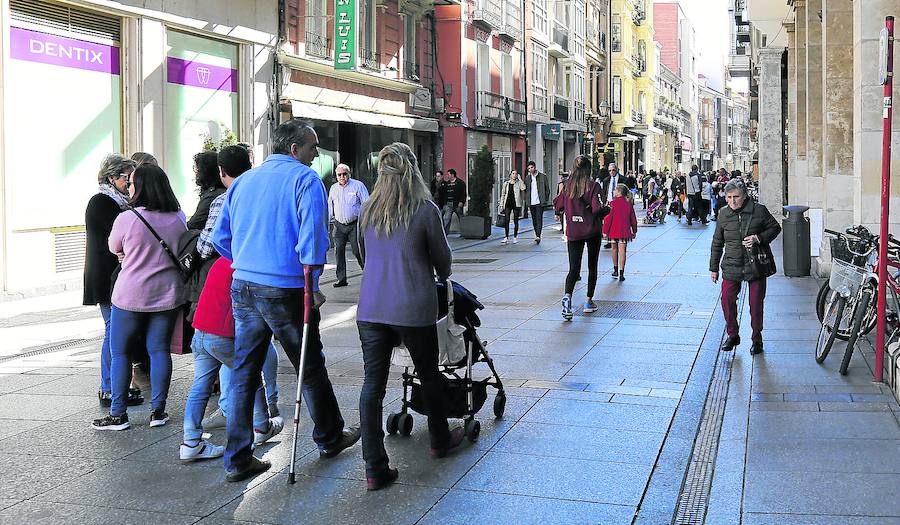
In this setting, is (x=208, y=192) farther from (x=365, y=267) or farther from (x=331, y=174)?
(x=331, y=174)

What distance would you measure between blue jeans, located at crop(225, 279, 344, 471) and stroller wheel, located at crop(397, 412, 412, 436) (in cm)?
95

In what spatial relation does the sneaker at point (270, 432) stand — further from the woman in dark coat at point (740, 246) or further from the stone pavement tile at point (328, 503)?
the woman in dark coat at point (740, 246)

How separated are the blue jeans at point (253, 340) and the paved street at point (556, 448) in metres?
0.26

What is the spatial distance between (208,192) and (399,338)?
1946 mm

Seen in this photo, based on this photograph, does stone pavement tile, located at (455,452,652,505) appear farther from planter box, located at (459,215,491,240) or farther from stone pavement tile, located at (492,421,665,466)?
planter box, located at (459,215,491,240)

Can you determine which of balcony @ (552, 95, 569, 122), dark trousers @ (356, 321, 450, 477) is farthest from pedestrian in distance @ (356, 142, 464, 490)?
balcony @ (552, 95, 569, 122)

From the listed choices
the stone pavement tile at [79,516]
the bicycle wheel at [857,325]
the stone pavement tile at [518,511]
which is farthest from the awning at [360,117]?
the stone pavement tile at [518,511]

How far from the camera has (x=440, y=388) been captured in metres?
5.93

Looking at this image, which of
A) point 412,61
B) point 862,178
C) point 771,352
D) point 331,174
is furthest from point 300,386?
point 412,61

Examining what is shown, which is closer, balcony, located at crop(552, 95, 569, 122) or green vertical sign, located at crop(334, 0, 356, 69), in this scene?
green vertical sign, located at crop(334, 0, 356, 69)

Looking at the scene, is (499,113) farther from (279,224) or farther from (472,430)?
(279,224)

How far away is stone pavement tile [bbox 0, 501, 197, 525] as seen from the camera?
195 inches

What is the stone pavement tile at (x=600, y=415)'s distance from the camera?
680 centimetres

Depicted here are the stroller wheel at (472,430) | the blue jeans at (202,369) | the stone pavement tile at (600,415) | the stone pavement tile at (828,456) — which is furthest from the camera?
the stone pavement tile at (600,415)
